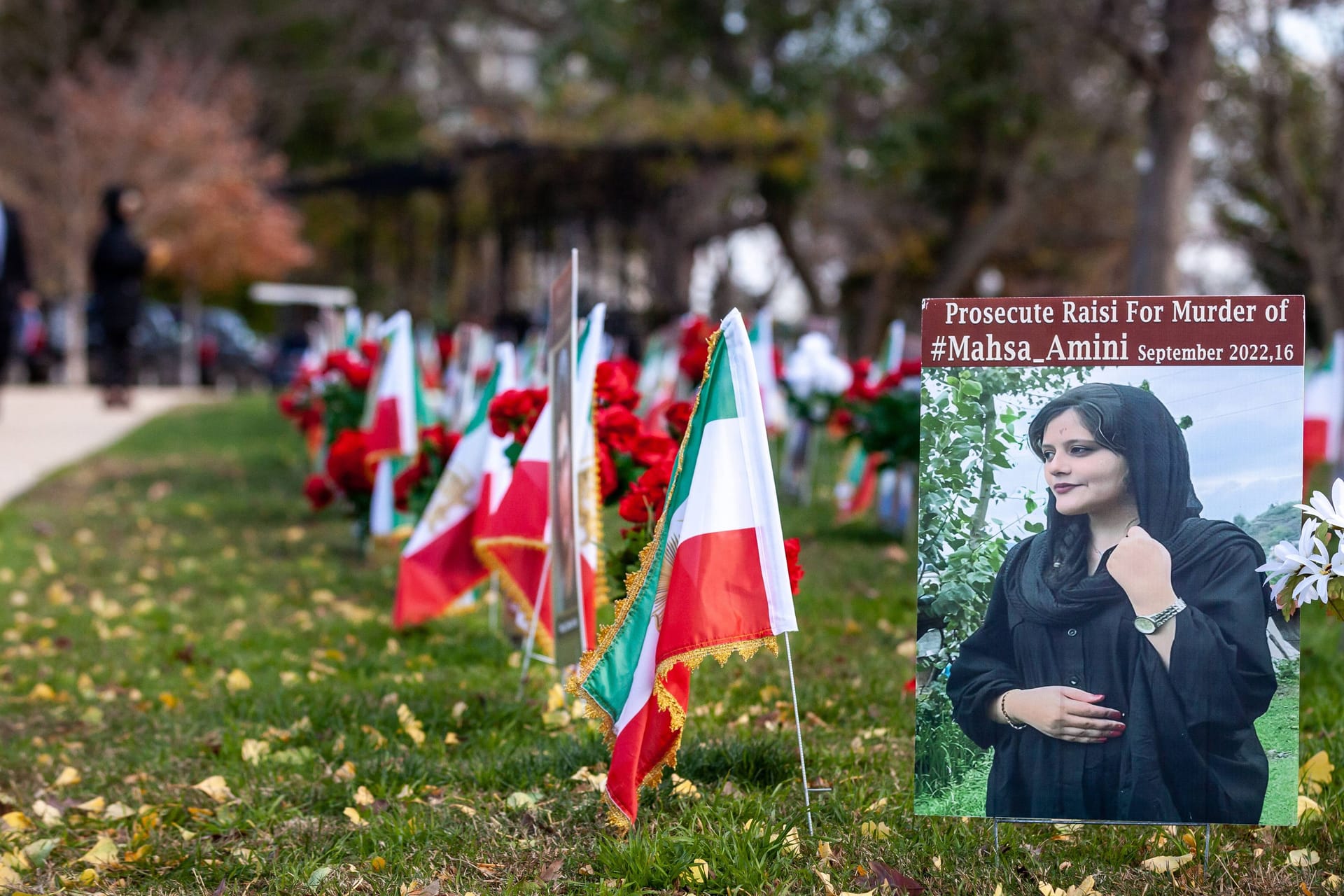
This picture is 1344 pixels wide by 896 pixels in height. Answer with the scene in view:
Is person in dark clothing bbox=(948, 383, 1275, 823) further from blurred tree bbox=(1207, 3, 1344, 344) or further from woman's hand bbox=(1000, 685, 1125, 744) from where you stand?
blurred tree bbox=(1207, 3, 1344, 344)

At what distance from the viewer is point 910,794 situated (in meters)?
3.92

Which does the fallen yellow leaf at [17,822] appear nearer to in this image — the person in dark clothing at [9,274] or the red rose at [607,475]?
the red rose at [607,475]

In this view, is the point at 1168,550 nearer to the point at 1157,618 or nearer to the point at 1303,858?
the point at 1157,618

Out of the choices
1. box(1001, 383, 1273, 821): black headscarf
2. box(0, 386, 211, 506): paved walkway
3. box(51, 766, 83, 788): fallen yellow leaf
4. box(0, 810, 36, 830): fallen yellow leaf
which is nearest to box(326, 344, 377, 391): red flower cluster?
box(0, 386, 211, 506): paved walkway

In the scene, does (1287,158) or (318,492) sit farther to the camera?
(1287,158)

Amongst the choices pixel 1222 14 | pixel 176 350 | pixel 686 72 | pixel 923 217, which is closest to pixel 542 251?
pixel 686 72

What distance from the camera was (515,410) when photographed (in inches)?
201

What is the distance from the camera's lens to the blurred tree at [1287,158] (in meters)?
19.6

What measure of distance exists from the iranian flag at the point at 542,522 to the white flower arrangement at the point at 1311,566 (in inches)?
73.2

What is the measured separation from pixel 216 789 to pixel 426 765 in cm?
56

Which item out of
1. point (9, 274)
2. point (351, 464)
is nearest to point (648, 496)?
point (351, 464)

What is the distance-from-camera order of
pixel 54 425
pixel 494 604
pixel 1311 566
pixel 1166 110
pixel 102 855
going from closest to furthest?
pixel 1311 566 → pixel 102 855 → pixel 494 604 → pixel 1166 110 → pixel 54 425

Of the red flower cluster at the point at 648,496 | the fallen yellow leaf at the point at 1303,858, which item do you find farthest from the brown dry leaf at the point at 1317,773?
the red flower cluster at the point at 648,496

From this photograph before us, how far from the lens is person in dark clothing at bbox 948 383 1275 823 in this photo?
324 cm
